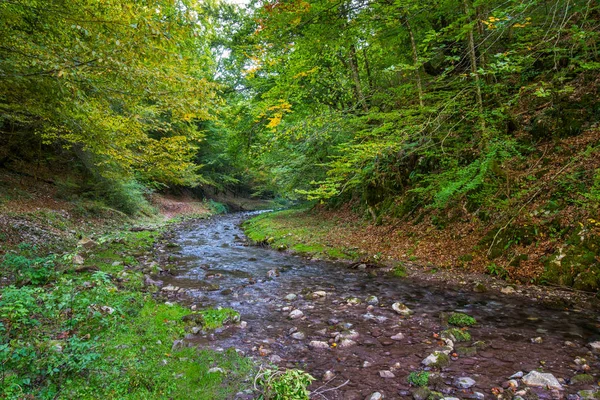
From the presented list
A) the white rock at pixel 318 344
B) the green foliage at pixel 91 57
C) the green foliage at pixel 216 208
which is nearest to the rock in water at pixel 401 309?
the white rock at pixel 318 344

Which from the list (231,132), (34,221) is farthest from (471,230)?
(34,221)

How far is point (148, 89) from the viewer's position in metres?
5.66

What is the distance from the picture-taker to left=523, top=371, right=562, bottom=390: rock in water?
10.5 feet

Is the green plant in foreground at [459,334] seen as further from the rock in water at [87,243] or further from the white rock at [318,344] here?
the rock in water at [87,243]

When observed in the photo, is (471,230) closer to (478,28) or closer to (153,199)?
(478,28)

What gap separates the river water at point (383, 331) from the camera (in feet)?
11.4

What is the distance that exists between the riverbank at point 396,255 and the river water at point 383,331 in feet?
1.32

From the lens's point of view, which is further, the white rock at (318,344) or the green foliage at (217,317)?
the green foliage at (217,317)

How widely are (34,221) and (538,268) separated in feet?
47.1

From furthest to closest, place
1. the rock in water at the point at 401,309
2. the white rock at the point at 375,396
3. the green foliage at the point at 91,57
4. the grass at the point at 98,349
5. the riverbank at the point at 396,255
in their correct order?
Answer: the riverbank at the point at 396,255 → the rock in water at the point at 401,309 → the green foliage at the point at 91,57 → the white rock at the point at 375,396 → the grass at the point at 98,349

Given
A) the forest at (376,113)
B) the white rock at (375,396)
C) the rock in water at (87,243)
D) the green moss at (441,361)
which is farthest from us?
the rock in water at (87,243)

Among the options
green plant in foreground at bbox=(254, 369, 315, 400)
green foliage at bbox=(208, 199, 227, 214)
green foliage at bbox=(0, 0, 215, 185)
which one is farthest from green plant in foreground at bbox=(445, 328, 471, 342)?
green foliage at bbox=(208, 199, 227, 214)

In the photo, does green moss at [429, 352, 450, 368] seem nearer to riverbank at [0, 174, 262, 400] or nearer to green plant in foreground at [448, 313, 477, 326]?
green plant in foreground at [448, 313, 477, 326]

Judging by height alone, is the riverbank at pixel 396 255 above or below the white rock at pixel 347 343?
below
